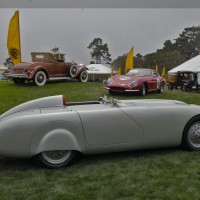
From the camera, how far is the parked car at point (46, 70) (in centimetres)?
1321

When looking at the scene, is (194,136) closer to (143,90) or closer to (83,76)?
(143,90)

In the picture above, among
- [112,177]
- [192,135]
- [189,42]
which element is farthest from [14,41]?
[189,42]

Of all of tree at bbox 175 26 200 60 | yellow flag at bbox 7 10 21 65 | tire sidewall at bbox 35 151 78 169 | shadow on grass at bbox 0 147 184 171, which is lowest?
shadow on grass at bbox 0 147 184 171

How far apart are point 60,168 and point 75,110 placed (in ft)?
2.56

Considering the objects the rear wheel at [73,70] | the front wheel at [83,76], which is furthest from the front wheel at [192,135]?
the front wheel at [83,76]

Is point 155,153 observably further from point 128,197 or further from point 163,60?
point 163,60

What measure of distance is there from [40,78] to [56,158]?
1037cm

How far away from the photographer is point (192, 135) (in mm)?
4051

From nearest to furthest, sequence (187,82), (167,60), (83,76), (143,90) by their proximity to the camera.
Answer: (143,90) < (83,76) < (187,82) < (167,60)

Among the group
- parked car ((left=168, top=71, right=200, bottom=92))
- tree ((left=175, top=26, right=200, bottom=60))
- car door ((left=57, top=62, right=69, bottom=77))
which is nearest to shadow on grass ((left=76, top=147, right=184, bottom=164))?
car door ((left=57, top=62, right=69, bottom=77))

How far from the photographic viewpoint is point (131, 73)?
39.7 ft

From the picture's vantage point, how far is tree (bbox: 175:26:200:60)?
7669 cm

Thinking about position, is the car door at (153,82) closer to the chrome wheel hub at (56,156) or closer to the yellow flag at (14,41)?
the yellow flag at (14,41)

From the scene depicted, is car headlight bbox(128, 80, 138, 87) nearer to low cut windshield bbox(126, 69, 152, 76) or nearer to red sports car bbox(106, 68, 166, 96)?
red sports car bbox(106, 68, 166, 96)
